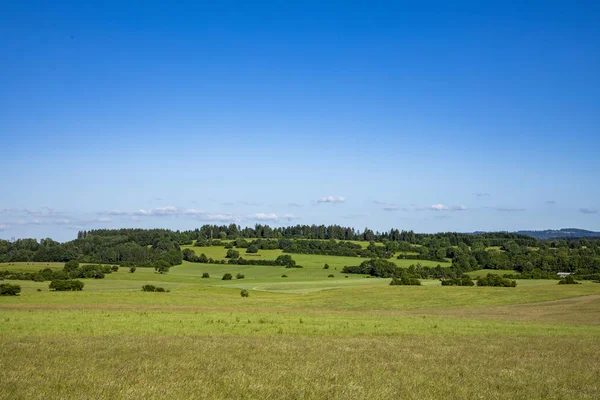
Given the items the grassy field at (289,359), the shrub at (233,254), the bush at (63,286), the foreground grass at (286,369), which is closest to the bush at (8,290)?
the bush at (63,286)

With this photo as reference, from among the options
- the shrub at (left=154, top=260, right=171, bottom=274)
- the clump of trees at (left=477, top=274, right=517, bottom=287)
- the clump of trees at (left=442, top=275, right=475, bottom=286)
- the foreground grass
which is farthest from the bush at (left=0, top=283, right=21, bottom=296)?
the shrub at (left=154, top=260, right=171, bottom=274)

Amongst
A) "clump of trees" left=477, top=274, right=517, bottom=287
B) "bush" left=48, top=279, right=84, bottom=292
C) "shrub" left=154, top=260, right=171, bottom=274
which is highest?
"clump of trees" left=477, top=274, right=517, bottom=287

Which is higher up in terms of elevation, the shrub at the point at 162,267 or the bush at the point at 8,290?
the bush at the point at 8,290

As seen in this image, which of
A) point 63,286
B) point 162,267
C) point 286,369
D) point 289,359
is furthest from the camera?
point 162,267

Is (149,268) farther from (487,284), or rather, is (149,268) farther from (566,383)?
(566,383)

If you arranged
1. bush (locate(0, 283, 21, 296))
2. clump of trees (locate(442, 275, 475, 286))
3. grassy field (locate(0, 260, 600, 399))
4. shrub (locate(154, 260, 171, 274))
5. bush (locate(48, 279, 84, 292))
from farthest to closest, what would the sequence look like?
shrub (locate(154, 260, 171, 274)), clump of trees (locate(442, 275, 475, 286)), bush (locate(48, 279, 84, 292)), bush (locate(0, 283, 21, 296)), grassy field (locate(0, 260, 600, 399))

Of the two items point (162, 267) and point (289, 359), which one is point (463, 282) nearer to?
point (289, 359)

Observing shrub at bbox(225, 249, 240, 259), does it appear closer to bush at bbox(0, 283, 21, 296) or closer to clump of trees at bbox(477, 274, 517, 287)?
clump of trees at bbox(477, 274, 517, 287)

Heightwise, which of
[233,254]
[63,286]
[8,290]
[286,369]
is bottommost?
[63,286]

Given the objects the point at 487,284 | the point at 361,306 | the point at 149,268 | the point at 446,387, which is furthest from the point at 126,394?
the point at 149,268

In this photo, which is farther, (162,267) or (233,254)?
(233,254)

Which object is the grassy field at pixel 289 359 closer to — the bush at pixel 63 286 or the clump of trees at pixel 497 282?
the bush at pixel 63 286

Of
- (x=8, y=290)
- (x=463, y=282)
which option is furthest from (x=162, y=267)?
(x=463, y=282)

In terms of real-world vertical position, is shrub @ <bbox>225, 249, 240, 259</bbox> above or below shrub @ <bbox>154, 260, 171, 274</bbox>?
above
